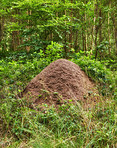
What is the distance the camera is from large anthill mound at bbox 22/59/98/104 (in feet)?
12.9

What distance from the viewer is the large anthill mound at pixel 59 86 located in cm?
394

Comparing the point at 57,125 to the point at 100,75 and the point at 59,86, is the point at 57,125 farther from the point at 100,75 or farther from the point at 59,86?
the point at 100,75

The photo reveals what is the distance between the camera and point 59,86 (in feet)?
13.7

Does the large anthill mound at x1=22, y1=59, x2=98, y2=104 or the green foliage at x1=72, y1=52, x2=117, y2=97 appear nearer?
the large anthill mound at x1=22, y1=59, x2=98, y2=104

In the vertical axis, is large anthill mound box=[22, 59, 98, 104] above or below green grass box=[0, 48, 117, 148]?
above

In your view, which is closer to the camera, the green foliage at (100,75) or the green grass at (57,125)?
the green grass at (57,125)

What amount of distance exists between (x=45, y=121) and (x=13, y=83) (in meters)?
2.14

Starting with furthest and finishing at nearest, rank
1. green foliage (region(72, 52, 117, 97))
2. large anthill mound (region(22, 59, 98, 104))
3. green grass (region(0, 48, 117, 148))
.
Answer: green foliage (region(72, 52, 117, 97))
large anthill mound (region(22, 59, 98, 104))
green grass (region(0, 48, 117, 148))

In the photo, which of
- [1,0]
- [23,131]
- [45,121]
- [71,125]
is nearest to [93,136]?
[71,125]

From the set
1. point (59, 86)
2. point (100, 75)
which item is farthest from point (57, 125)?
point (100, 75)

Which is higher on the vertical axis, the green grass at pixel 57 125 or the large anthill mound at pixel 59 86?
the large anthill mound at pixel 59 86

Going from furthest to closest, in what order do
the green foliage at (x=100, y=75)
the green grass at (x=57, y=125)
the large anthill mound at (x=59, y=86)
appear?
the green foliage at (x=100, y=75), the large anthill mound at (x=59, y=86), the green grass at (x=57, y=125)

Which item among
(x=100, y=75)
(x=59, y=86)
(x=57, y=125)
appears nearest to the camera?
(x=57, y=125)

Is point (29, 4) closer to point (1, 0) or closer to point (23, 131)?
point (1, 0)
